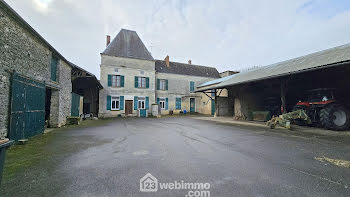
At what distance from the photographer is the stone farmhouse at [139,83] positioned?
16.0 metres

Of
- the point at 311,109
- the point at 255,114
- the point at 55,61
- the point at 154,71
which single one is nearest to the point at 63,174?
the point at 55,61

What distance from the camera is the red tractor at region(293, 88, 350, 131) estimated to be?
6879 mm

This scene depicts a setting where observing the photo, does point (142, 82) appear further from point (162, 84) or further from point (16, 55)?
point (16, 55)

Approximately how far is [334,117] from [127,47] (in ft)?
62.6

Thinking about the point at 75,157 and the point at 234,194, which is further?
the point at 75,157

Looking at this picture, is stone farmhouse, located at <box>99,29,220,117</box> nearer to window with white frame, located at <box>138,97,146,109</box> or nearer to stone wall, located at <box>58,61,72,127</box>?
window with white frame, located at <box>138,97,146,109</box>

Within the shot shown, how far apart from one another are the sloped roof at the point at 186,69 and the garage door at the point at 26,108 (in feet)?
48.0

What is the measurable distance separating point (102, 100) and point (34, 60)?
33.5ft

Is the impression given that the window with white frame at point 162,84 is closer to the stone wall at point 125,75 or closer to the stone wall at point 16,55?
the stone wall at point 125,75

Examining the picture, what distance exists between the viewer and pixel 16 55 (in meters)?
4.72

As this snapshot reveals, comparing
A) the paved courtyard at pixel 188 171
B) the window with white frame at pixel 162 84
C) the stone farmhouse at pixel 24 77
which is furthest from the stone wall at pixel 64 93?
the window with white frame at pixel 162 84

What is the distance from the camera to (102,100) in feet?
51.1

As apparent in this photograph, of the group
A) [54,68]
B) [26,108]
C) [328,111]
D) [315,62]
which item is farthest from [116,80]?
[328,111]

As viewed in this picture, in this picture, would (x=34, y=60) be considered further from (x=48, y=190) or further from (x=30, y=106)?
(x=48, y=190)
